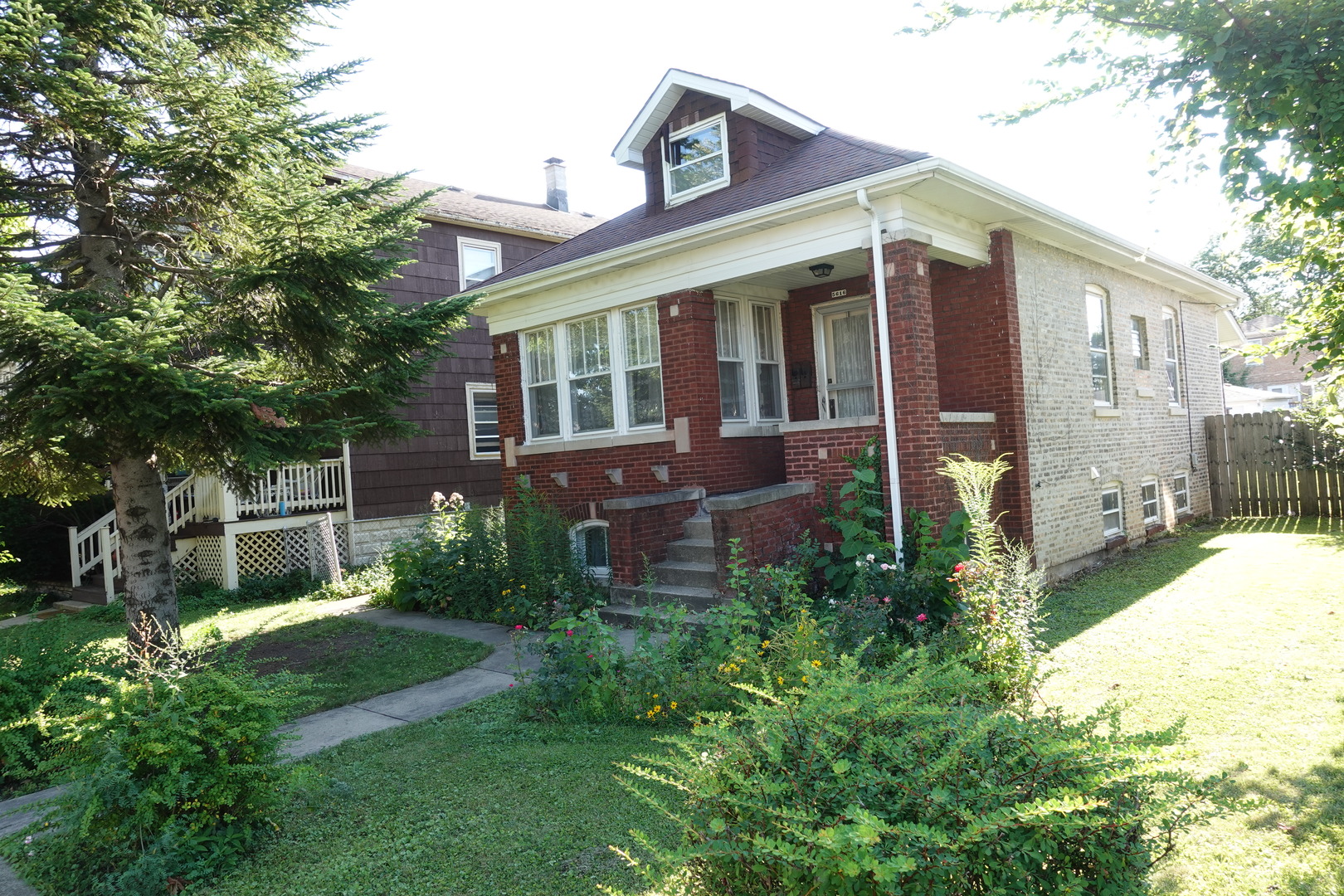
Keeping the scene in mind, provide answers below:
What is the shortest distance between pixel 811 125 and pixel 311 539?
34.2ft

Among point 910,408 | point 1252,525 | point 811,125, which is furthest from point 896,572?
point 1252,525

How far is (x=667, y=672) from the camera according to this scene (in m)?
5.53

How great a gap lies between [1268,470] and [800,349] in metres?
10.1

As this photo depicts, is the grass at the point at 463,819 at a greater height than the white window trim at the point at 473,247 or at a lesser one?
lesser

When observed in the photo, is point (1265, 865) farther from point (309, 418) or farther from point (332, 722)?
point (309, 418)

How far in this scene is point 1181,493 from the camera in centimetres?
1430

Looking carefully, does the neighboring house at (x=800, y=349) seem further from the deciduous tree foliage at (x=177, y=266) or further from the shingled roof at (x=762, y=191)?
the deciduous tree foliage at (x=177, y=266)

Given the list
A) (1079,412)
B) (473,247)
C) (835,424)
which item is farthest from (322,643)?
(473,247)

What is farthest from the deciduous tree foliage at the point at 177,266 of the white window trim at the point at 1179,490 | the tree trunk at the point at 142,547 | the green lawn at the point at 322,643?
the white window trim at the point at 1179,490

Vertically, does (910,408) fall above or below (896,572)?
above

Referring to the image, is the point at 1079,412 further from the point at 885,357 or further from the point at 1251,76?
the point at 1251,76

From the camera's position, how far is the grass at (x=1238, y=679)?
11.2 ft

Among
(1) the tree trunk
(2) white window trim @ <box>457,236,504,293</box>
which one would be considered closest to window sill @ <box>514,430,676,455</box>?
(1) the tree trunk

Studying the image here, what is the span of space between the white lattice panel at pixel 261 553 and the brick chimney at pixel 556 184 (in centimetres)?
1181
